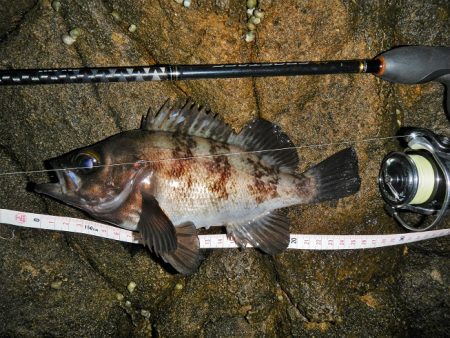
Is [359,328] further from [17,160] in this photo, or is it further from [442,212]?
[17,160]

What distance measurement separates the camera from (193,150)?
96.5 inches

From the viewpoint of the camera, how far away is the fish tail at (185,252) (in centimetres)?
249

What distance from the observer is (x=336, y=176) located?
256 centimetres

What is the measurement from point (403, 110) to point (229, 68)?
5.02 feet

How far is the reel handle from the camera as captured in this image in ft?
7.85

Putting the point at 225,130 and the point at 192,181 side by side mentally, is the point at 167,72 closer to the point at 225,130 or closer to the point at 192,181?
the point at 225,130

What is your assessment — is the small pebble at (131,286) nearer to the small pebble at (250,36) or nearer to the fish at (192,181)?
the fish at (192,181)

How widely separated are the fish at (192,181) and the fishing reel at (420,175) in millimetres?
310

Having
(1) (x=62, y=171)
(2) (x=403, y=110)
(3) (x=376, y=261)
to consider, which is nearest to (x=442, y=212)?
(3) (x=376, y=261)

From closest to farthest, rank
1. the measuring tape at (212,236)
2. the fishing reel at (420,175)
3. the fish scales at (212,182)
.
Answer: the fish scales at (212,182)
the fishing reel at (420,175)
the measuring tape at (212,236)

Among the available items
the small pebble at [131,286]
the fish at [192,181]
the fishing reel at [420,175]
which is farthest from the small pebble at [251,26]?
the small pebble at [131,286]

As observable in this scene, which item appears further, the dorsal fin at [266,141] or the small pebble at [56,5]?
the dorsal fin at [266,141]

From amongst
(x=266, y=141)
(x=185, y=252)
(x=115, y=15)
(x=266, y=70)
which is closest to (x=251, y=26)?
(x=266, y=70)

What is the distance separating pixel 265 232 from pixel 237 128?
0.83 metres
